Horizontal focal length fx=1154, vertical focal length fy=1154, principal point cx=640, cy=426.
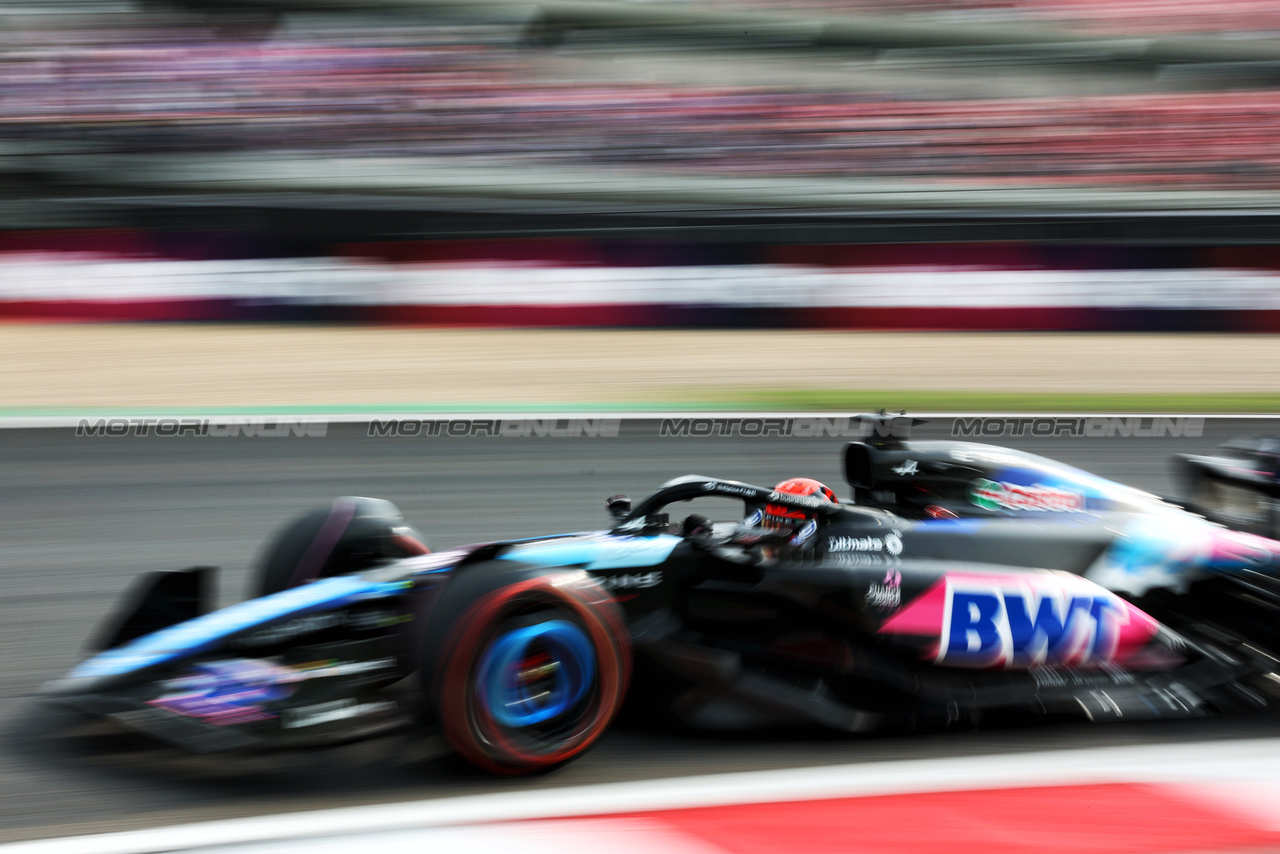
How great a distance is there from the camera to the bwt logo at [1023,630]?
3164 millimetres

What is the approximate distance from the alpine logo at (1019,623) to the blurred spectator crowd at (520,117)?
8.39m

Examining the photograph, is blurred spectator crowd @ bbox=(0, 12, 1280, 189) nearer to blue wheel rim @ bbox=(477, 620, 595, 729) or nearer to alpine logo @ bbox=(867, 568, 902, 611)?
alpine logo @ bbox=(867, 568, 902, 611)

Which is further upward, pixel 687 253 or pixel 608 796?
pixel 687 253

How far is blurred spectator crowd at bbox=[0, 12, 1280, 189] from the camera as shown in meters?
11.1

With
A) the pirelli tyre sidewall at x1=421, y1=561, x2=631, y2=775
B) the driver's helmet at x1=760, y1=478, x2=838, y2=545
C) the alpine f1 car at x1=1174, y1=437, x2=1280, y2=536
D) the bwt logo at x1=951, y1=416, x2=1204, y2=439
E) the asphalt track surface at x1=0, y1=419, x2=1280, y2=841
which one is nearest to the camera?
the pirelli tyre sidewall at x1=421, y1=561, x2=631, y2=775

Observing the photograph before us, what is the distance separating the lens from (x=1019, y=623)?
318 centimetres

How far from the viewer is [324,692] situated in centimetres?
280

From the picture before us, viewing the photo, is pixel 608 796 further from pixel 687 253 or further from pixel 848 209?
pixel 848 209

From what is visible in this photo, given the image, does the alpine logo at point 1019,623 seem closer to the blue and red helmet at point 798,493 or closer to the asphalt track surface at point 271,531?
the asphalt track surface at point 271,531

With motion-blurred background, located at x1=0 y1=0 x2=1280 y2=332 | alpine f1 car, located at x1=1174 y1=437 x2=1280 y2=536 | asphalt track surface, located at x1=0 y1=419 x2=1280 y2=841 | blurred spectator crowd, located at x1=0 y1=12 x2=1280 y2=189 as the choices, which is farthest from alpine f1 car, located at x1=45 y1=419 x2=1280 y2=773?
blurred spectator crowd, located at x1=0 y1=12 x2=1280 y2=189

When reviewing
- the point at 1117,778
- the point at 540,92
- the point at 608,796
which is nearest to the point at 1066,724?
the point at 1117,778

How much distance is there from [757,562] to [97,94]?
10322mm

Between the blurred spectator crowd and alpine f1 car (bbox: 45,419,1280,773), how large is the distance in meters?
8.14

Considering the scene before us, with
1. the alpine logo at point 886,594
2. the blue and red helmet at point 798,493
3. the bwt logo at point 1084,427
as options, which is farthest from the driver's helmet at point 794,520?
the bwt logo at point 1084,427
